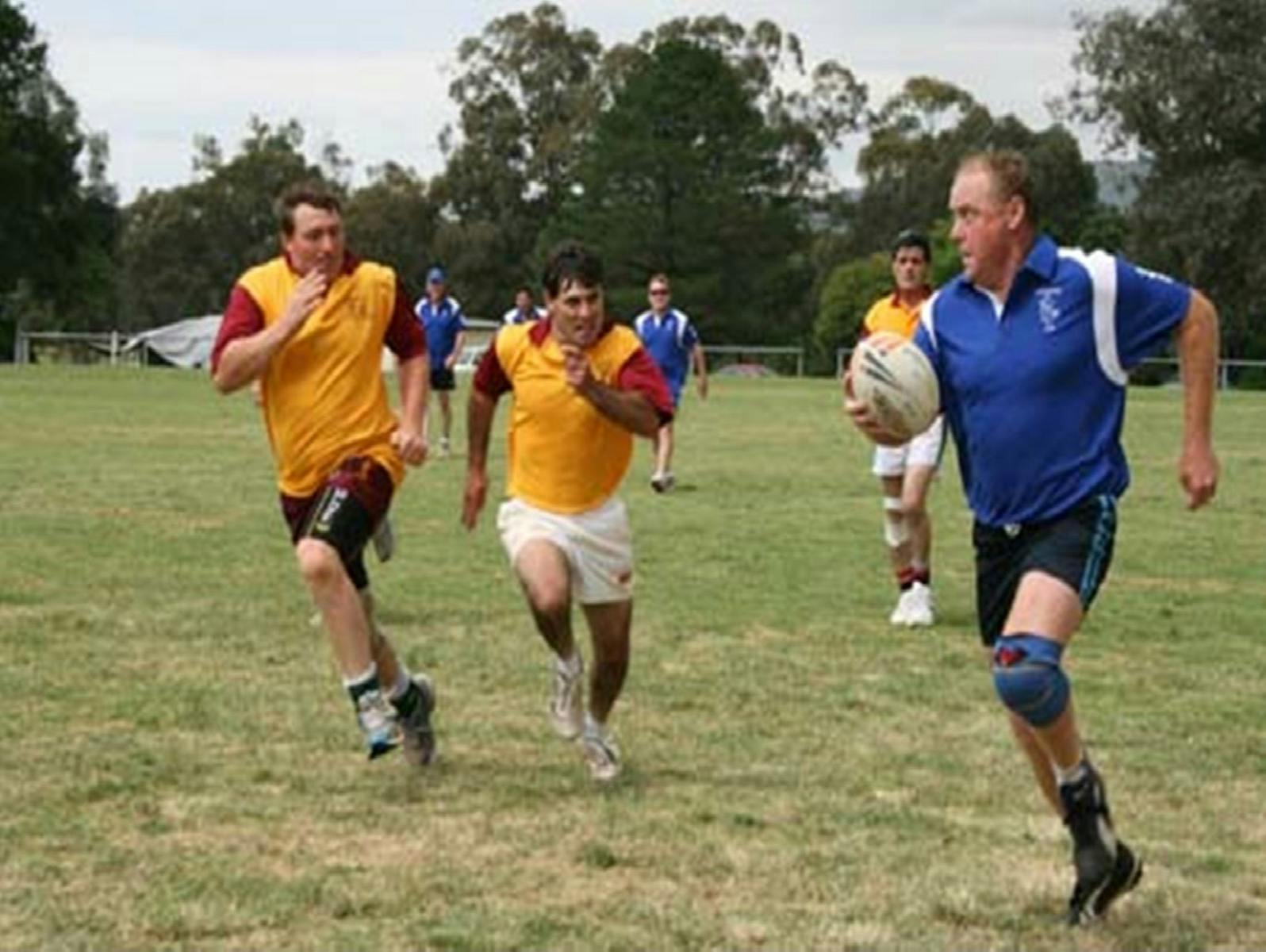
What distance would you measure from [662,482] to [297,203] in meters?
12.7

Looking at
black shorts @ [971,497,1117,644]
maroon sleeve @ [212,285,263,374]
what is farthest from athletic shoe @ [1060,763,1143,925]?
maroon sleeve @ [212,285,263,374]

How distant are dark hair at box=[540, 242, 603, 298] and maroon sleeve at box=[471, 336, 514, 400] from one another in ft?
1.30

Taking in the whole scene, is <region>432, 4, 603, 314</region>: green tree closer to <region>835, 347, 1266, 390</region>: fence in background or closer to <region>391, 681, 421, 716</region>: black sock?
<region>835, 347, 1266, 390</region>: fence in background

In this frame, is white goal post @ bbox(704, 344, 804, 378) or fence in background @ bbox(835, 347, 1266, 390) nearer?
fence in background @ bbox(835, 347, 1266, 390)

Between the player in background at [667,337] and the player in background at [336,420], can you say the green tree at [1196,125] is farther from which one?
the player in background at [336,420]

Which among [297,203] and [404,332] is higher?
[297,203]

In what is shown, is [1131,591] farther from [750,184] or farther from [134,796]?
[750,184]

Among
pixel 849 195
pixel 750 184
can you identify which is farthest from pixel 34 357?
pixel 849 195

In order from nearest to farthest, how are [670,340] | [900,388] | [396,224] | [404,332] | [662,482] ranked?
[900,388] → [404,332] → [662,482] → [670,340] → [396,224]

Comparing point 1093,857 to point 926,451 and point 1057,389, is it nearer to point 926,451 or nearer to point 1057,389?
point 1057,389

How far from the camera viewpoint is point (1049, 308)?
624 cm

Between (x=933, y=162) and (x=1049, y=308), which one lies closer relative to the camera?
(x=1049, y=308)

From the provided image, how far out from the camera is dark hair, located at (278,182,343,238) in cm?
814

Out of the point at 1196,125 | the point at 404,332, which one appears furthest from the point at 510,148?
the point at 404,332
